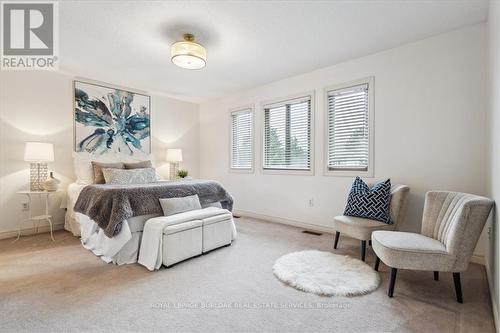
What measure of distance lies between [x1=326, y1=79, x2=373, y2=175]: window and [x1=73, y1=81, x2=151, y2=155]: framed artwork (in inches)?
143

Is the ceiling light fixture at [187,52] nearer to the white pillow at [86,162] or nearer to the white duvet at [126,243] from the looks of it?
the white duvet at [126,243]

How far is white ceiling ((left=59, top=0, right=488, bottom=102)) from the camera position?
7.81ft

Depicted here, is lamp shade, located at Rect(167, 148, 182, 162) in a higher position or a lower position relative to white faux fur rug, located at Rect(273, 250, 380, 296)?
higher

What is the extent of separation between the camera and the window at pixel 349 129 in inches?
139

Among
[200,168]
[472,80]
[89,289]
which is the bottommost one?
[89,289]

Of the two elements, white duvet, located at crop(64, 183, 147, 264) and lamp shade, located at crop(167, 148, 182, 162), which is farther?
lamp shade, located at crop(167, 148, 182, 162)

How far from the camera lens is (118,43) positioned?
10.0 feet

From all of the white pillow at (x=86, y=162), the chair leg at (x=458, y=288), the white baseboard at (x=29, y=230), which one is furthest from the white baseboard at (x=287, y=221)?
the white baseboard at (x=29, y=230)

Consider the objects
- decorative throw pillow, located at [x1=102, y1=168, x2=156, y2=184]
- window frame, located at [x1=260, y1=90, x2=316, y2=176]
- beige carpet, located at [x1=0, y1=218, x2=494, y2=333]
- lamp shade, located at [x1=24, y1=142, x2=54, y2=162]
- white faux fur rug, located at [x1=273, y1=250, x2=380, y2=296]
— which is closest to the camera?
beige carpet, located at [x1=0, y1=218, x2=494, y2=333]

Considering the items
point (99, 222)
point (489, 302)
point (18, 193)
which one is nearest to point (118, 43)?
point (99, 222)

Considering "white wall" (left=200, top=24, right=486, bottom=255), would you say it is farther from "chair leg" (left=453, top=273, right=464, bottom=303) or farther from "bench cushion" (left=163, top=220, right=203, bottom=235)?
"bench cushion" (left=163, top=220, right=203, bottom=235)

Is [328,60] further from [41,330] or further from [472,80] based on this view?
[41,330]

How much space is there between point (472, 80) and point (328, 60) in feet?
5.55

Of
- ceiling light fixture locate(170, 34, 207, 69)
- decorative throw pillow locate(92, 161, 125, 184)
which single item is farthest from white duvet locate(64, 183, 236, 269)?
ceiling light fixture locate(170, 34, 207, 69)
